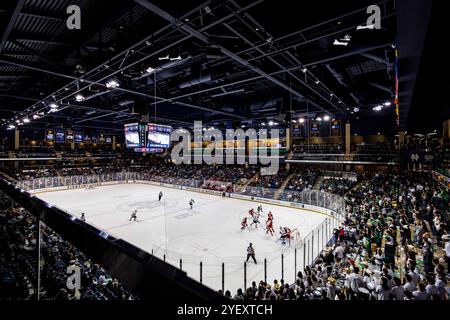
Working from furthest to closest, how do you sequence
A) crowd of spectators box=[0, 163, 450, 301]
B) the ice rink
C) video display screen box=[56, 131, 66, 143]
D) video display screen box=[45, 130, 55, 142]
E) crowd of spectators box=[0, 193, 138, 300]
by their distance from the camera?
1. video display screen box=[45, 130, 55, 142]
2. video display screen box=[56, 131, 66, 143]
3. the ice rink
4. crowd of spectators box=[0, 163, 450, 301]
5. crowd of spectators box=[0, 193, 138, 300]

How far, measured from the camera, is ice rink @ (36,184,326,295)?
1057 cm

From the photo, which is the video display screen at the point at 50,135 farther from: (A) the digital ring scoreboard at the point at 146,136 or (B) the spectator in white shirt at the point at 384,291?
(B) the spectator in white shirt at the point at 384,291

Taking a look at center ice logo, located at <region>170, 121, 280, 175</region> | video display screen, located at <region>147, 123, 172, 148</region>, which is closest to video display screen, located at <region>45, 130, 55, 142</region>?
center ice logo, located at <region>170, 121, 280, 175</region>

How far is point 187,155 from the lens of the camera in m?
45.2

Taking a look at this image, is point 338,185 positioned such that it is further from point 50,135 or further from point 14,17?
point 50,135

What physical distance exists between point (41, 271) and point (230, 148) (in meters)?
35.7

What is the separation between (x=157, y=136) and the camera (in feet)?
51.6

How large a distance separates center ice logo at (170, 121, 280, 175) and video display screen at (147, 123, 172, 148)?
958 cm

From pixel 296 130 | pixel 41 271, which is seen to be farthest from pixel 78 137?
pixel 41 271

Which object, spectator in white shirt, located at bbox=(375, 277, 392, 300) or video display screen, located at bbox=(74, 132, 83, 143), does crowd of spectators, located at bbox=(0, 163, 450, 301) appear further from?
video display screen, located at bbox=(74, 132, 83, 143)

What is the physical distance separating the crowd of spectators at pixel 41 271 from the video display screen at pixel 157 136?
386 inches

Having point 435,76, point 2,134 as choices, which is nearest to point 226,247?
point 435,76
